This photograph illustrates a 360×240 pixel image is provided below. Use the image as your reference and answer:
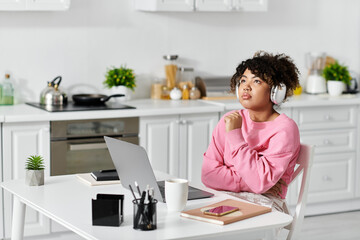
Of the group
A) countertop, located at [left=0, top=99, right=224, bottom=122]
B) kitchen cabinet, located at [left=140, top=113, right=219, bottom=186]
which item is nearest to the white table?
countertop, located at [left=0, top=99, right=224, bottom=122]

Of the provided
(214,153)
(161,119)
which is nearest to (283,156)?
(214,153)

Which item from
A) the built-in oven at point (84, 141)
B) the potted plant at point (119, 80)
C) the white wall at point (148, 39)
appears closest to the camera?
the built-in oven at point (84, 141)

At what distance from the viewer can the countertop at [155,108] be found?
372 cm

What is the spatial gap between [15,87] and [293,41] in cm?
230

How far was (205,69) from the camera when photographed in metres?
4.87

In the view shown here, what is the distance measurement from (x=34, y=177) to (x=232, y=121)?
2.58 ft

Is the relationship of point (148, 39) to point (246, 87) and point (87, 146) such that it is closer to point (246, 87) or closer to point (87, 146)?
point (87, 146)

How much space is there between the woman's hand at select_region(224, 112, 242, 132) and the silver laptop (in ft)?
0.96

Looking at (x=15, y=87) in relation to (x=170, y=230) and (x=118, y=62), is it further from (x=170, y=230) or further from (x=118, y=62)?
(x=170, y=230)

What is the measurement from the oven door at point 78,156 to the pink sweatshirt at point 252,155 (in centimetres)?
141

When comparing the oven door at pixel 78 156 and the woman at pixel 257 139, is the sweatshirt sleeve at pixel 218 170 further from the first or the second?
the oven door at pixel 78 156

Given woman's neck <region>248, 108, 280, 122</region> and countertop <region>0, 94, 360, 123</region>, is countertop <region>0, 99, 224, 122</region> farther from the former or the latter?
woman's neck <region>248, 108, 280, 122</region>

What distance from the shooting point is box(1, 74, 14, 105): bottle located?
13.4ft

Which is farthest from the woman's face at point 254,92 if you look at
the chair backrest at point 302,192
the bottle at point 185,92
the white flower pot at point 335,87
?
the white flower pot at point 335,87
